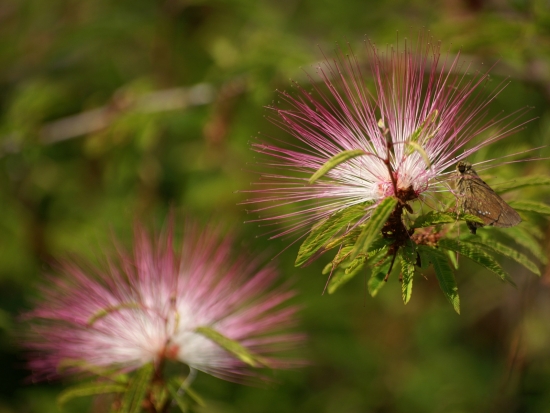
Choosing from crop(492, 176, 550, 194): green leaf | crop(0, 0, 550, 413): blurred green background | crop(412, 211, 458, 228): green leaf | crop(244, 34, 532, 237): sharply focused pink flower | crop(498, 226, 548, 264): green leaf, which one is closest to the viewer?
crop(412, 211, 458, 228): green leaf

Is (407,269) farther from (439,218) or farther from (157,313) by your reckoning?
(157,313)

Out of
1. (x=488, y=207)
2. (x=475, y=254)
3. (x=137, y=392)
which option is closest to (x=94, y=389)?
(x=137, y=392)

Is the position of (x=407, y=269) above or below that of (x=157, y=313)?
above

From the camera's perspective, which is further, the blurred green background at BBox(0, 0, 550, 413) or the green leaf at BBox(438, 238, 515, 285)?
the blurred green background at BBox(0, 0, 550, 413)

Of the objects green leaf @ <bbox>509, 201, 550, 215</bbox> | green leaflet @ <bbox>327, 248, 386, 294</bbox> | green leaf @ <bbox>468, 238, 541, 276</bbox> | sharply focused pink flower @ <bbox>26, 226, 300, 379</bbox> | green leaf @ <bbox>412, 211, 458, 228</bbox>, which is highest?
green leaf @ <bbox>509, 201, 550, 215</bbox>

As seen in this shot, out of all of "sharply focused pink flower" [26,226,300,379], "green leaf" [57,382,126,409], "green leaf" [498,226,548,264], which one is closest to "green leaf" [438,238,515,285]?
"green leaf" [498,226,548,264]

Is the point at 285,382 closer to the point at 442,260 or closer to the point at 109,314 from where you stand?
the point at 109,314

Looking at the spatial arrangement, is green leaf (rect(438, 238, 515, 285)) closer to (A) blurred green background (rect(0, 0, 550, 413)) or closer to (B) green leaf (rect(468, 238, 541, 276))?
(B) green leaf (rect(468, 238, 541, 276))

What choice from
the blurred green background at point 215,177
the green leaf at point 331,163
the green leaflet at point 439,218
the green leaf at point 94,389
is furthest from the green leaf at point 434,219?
the blurred green background at point 215,177
